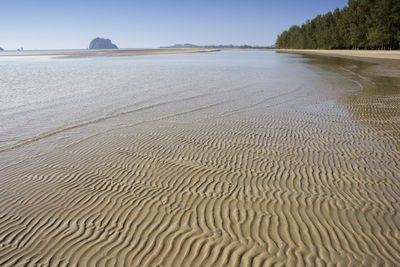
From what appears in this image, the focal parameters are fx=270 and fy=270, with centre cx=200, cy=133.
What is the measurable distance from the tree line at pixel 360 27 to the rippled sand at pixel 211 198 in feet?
220

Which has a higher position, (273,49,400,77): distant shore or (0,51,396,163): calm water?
(273,49,400,77): distant shore

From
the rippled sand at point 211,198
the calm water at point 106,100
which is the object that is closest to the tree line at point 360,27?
the calm water at point 106,100

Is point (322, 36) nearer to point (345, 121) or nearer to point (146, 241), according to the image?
point (345, 121)

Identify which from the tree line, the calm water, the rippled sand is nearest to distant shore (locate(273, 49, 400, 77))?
the tree line

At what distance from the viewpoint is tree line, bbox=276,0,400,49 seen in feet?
204

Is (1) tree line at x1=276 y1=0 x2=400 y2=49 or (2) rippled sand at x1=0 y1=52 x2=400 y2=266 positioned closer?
(2) rippled sand at x1=0 y1=52 x2=400 y2=266

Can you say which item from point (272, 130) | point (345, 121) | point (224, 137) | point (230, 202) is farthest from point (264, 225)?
point (345, 121)

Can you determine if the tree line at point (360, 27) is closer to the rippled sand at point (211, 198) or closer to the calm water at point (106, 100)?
the calm water at point (106, 100)

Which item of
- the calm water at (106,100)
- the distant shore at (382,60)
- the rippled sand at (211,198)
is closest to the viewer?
the rippled sand at (211,198)

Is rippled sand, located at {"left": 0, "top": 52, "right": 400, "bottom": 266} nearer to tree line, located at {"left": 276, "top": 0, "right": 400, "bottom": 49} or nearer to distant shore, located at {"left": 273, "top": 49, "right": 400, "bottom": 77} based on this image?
distant shore, located at {"left": 273, "top": 49, "right": 400, "bottom": 77}

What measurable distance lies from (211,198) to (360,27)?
85.9m

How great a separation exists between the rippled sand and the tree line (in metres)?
67.1

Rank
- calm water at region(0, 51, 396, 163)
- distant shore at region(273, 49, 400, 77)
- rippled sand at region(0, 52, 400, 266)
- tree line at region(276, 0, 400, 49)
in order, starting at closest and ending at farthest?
rippled sand at region(0, 52, 400, 266) < calm water at region(0, 51, 396, 163) < distant shore at region(273, 49, 400, 77) < tree line at region(276, 0, 400, 49)

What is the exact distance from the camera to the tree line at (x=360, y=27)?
204ft
